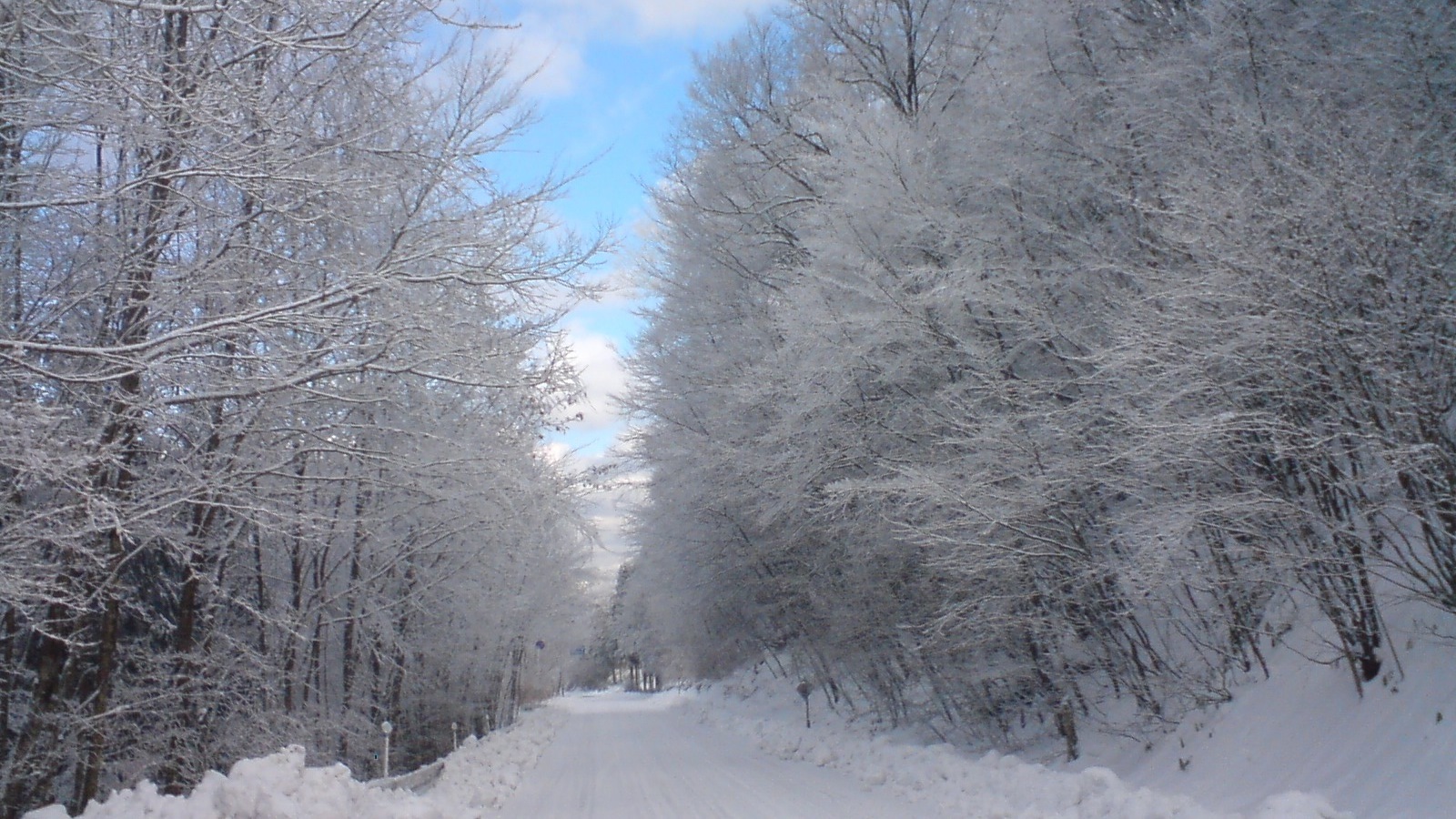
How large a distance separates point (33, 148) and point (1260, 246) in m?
9.61

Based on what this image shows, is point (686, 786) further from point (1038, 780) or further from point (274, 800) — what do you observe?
point (274, 800)

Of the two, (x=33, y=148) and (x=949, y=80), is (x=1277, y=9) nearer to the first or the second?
(x=949, y=80)

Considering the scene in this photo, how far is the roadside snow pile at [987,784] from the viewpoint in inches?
273

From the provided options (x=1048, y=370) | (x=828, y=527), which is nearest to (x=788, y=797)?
(x=828, y=527)

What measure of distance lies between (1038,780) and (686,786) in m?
6.35

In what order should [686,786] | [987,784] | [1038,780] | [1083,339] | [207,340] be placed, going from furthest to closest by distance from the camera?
[686,786], [987,784], [1083,339], [1038,780], [207,340]

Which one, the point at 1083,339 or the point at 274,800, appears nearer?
the point at 274,800

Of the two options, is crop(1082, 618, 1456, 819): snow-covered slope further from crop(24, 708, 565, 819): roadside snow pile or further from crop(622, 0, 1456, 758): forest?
crop(24, 708, 565, 819): roadside snow pile

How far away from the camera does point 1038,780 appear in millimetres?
9336

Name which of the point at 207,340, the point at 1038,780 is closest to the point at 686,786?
the point at 1038,780

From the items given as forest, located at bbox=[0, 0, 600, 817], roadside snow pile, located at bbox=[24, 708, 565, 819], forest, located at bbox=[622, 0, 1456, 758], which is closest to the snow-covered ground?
roadside snow pile, located at bbox=[24, 708, 565, 819]

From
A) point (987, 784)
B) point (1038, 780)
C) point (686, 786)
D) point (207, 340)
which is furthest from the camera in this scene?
point (686, 786)

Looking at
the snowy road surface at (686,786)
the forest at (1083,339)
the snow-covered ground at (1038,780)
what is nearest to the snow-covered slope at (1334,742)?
the snow-covered ground at (1038,780)

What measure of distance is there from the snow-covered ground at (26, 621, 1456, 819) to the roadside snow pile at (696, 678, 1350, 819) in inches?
0.9
